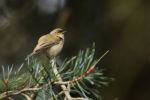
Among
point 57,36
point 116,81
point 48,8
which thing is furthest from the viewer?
point 48,8

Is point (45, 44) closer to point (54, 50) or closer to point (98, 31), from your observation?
point (54, 50)

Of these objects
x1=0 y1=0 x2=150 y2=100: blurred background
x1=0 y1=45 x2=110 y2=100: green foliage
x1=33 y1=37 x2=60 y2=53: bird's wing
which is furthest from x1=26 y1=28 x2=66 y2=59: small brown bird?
x1=0 y1=0 x2=150 y2=100: blurred background

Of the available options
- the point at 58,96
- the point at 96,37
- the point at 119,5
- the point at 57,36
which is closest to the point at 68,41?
the point at 96,37

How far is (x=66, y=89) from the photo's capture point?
1.91m

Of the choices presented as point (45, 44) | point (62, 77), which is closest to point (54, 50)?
point (45, 44)

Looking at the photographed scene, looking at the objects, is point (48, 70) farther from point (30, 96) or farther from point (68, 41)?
point (68, 41)

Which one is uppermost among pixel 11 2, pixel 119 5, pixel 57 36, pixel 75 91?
pixel 11 2

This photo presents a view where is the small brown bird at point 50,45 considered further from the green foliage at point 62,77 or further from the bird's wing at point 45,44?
the green foliage at point 62,77

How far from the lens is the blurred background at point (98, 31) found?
18.3 ft

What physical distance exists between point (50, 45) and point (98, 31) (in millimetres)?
2880

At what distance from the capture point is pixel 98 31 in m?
5.95

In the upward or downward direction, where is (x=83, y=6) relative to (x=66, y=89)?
upward

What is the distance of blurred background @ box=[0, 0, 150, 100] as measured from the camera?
5.59 metres

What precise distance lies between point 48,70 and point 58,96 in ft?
0.36
